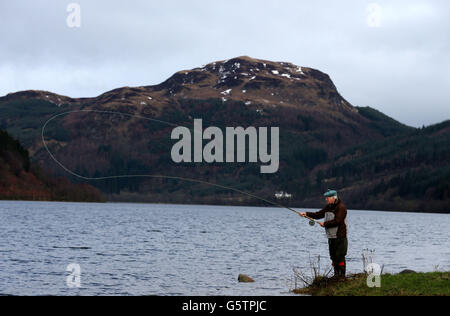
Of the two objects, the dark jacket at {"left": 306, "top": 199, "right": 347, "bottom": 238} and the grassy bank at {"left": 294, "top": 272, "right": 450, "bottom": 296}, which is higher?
the dark jacket at {"left": 306, "top": 199, "right": 347, "bottom": 238}

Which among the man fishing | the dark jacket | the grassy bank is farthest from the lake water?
the dark jacket

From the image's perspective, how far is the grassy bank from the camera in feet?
65.5

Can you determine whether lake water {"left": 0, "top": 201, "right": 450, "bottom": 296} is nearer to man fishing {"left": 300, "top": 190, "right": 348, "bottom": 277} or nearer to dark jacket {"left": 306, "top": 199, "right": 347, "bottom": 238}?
man fishing {"left": 300, "top": 190, "right": 348, "bottom": 277}

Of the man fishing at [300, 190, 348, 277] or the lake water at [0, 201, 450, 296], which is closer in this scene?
the man fishing at [300, 190, 348, 277]

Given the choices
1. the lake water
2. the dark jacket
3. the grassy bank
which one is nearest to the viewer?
the grassy bank

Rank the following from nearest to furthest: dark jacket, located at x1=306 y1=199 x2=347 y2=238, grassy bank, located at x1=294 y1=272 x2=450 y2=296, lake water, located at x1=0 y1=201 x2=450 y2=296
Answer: grassy bank, located at x1=294 y1=272 x2=450 y2=296
dark jacket, located at x1=306 y1=199 x2=347 y2=238
lake water, located at x1=0 y1=201 x2=450 y2=296

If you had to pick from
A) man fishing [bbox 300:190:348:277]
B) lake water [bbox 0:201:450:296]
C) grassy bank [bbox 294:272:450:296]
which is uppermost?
man fishing [bbox 300:190:348:277]

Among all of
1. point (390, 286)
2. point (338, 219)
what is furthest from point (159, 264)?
point (390, 286)

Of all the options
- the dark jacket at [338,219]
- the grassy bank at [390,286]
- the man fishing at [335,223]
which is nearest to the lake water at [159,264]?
the grassy bank at [390,286]

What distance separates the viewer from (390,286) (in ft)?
70.1

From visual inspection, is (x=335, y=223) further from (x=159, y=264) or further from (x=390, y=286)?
(x=159, y=264)
